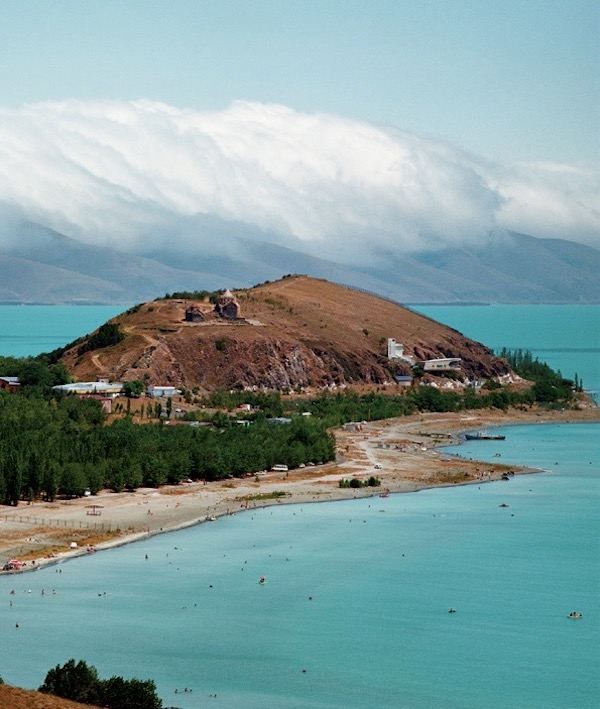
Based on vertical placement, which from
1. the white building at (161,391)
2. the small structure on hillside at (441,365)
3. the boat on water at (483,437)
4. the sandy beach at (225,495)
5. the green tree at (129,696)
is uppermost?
the small structure on hillside at (441,365)

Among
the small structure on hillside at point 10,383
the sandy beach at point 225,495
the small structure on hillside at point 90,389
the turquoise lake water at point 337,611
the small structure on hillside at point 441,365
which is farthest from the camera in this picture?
the small structure on hillside at point 441,365

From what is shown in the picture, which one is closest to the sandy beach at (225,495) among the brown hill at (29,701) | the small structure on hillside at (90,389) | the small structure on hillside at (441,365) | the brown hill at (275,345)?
the small structure on hillside at (90,389)

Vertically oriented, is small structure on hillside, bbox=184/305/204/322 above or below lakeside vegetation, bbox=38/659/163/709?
above

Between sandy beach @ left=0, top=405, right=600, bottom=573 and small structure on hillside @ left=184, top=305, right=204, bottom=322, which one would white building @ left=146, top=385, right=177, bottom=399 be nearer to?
sandy beach @ left=0, top=405, right=600, bottom=573

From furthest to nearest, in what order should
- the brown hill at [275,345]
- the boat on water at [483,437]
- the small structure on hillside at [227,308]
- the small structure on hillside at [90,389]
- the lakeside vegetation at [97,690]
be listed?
1. the small structure on hillside at [227,308]
2. the brown hill at [275,345]
3. the boat on water at [483,437]
4. the small structure on hillside at [90,389]
5. the lakeside vegetation at [97,690]

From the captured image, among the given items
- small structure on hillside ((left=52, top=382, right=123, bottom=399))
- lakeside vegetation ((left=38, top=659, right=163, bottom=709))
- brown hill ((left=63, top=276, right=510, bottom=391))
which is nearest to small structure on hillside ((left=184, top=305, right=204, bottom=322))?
brown hill ((left=63, top=276, right=510, bottom=391))

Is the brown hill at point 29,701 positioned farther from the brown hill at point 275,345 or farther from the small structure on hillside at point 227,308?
the small structure on hillside at point 227,308
